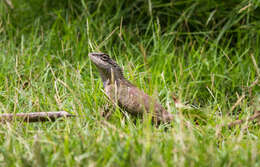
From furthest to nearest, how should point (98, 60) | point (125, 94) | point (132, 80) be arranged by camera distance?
point (98, 60)
point (125, 94)
point (132, 80)

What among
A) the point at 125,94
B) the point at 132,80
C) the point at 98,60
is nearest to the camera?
the point at 132,80

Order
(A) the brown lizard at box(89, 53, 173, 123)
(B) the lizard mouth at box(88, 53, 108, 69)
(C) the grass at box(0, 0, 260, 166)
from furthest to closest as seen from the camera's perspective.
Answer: (B) the lizard mouth at box(88, 53, 108, 69) → (A) the brown lizard at box(89, 53, 173, 123) → (C) the grass at box(0, 0, 260, 166)

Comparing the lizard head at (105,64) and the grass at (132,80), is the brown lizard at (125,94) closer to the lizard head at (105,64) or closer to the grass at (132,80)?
the lizard head at (105,64)

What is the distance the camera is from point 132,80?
3.39 m

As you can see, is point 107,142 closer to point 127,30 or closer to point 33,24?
point 127,30

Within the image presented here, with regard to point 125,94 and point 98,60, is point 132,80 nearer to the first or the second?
point 125,94

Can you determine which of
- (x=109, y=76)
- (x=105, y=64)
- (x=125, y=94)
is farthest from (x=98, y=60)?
(x=125, y=94)

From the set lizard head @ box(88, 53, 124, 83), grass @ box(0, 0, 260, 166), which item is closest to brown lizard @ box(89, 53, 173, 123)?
lizard head @ box(88, 53, 124, 83)

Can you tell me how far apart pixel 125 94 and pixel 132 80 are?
18 cm

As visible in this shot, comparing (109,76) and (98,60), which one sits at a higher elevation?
(98,60)

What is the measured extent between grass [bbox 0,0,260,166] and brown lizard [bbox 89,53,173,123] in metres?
0.10

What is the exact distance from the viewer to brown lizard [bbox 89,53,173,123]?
11.0 ft

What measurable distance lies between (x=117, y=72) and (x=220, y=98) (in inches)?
45.8

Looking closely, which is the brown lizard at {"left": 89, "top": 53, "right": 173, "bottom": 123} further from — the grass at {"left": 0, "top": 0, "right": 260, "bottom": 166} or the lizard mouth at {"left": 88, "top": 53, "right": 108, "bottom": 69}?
the grass at {"left": 0, "top": 0, "right": 260, "bottom": 166}
